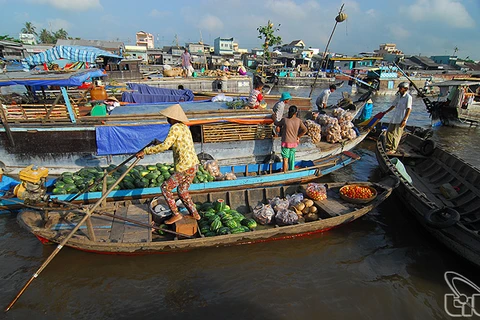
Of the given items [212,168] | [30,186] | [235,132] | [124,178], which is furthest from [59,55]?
[212,168]

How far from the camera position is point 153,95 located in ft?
41.4

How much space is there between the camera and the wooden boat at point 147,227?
5234 mm

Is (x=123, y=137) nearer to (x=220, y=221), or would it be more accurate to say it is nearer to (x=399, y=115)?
(x=220, y=221)

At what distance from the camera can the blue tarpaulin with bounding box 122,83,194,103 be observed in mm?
12337

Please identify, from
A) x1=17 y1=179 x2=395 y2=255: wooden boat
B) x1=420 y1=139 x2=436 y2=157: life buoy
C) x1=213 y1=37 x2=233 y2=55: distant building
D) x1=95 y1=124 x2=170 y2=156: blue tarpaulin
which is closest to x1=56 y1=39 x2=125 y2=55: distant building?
x1=95 y1=124 x2=170 y2=156: blue tarpaulin

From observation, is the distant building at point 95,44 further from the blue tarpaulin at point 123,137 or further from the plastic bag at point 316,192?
the plastic bag at point 316,192

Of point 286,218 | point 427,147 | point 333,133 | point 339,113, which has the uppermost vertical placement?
point 339,113

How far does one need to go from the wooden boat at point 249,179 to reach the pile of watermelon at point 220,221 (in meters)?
0.87

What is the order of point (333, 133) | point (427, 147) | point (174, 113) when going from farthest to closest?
1. point (333, 133)
2. point (427, 147)
3. point (174, 113)

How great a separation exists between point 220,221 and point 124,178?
312 cm

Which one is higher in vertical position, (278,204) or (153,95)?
(153,95)

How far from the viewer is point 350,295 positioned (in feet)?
17.2

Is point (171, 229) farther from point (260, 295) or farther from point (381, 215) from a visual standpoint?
point (381, 215)

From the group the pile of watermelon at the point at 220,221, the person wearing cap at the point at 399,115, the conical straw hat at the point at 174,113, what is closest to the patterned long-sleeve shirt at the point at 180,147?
the conical straw hat at the point at 174,113
